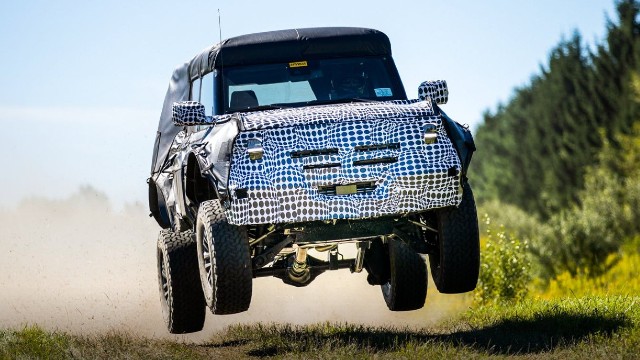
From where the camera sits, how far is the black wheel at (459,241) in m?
9.70

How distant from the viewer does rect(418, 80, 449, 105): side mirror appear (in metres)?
10.1

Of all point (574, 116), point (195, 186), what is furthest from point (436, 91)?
Answer: point (574, 116)

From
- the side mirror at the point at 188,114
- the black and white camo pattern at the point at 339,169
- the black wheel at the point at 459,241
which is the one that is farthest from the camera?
the side mirror at the point at 188,114

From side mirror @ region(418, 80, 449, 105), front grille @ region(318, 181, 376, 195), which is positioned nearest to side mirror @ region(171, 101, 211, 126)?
front grille @ region(318, 181, 376, 195)

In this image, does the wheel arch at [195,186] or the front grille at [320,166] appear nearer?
the front grille at [320,166]

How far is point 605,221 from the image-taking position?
109 feet

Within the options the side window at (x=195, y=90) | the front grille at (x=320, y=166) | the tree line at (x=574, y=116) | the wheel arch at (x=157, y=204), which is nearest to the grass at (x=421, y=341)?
the wheel arch at (x=157, y=204)

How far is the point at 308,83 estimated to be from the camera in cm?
1071

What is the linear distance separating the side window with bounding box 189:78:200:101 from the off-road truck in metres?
0.07

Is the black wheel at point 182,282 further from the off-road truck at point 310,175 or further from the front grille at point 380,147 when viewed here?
the front grille at point 380,147

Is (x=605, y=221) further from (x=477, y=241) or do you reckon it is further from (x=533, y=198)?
(x=533, y=198)

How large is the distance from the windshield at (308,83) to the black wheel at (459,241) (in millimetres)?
1514

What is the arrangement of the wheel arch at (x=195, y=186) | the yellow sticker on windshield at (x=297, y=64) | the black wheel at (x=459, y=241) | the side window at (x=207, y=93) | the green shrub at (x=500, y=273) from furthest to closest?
the green shrub at (x=500, y=273)
the yellow sticker on windshield at (x=297, y=64)
the side window at (x=207, y=93)
the wheel arch at (x=195, y=186)
the black wheel at (x=459, y=241)

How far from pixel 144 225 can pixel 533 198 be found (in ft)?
158
